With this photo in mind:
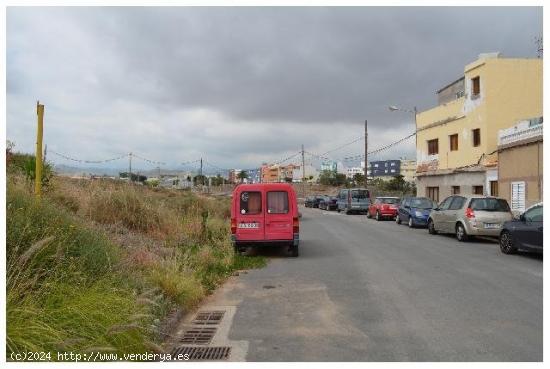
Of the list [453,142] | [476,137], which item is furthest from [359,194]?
[476,137]

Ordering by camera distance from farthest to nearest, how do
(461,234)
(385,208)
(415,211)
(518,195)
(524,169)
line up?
(385,208), (415,211), (518,195), (524,169), (461,234)

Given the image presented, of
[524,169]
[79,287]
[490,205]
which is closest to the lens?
[79,287]

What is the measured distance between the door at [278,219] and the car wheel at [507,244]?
5.83m

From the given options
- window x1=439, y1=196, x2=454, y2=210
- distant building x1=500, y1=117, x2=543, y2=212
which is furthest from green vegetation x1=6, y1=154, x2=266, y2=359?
distant building x1=500, y1=117, x2=543, y2=212

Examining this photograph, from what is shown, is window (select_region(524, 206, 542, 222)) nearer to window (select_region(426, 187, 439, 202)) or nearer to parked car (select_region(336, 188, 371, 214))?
window (select_region(426, 187, 439, 202))

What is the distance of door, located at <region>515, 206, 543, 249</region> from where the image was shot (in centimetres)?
1246

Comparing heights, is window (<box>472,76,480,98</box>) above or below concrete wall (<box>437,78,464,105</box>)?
below

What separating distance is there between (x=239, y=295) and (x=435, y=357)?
4072 mm

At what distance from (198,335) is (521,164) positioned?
20.1 metres

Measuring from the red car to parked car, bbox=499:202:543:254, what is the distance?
16.4 meters

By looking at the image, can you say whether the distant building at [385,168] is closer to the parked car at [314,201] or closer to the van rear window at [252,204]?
the parked car at [314,201]

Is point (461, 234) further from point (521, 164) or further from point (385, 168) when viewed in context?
point (385, 168)

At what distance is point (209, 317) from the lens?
7.14m

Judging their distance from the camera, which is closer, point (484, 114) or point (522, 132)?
point (522, 132)
